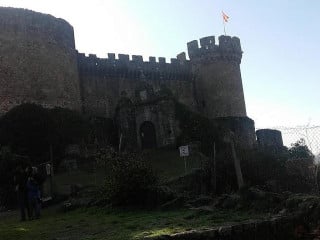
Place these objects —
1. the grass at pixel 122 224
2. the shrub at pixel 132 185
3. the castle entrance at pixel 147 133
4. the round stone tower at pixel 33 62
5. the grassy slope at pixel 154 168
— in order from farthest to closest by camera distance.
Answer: the castle entrance at pixel 147 133 < the round stone tower at pixel 33 62 < the grassy slope at pixel 154 168 < the shrub at pixel 132 185 < the grass at pixel 122 224

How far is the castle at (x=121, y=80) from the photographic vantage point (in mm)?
35625

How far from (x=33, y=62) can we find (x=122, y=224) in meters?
25.5

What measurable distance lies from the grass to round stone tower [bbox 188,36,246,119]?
30863 mm

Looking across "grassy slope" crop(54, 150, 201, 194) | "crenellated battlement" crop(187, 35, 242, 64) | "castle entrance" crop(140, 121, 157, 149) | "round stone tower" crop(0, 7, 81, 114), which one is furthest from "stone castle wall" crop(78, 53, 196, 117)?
"grassy slope" crop(54, 150, 201, 194)

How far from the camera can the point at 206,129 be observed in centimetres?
3647

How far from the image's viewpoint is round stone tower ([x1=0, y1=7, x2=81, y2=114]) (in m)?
35.1

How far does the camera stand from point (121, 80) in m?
42.9

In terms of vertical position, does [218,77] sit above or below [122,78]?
below

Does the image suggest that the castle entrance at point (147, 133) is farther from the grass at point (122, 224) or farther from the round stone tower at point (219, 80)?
the grass at point (122, 224)

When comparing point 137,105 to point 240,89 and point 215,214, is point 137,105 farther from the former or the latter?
point 215,214

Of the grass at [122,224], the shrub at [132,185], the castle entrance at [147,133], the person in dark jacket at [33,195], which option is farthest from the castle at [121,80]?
the grass at [122,224]

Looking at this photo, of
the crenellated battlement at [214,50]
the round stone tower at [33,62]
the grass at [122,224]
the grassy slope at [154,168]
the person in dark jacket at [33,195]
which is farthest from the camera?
the crenellated battlement at [214,50]

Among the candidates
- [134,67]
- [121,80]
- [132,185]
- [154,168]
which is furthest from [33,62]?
[132,185]

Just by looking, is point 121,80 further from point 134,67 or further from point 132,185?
point 132,185
